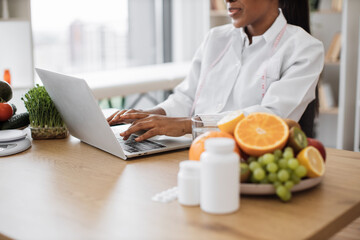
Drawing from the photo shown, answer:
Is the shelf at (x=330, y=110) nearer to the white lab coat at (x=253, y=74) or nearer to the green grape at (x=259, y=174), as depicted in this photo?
the white lab coat at (x=253, y=74)

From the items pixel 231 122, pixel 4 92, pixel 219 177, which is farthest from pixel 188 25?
→ pixel 219 177

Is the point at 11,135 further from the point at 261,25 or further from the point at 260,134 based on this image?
the point at 261,25

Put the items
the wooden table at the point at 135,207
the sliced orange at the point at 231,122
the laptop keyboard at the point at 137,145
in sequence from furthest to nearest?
1. the laptop keyboard at the point at 137,145
2. the sliced orange at the point at 231,122
3. the wooden table at the point at 135,207

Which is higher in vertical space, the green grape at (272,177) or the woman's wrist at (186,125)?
the green grape at (272,177)

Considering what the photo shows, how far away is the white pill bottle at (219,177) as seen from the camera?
3.12 ft

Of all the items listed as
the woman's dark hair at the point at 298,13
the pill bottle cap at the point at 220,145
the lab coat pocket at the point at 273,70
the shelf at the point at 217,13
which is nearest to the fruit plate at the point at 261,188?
the pill bottle cap at the point at 220,145

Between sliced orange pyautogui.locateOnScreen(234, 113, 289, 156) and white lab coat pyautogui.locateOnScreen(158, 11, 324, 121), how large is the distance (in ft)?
1.70

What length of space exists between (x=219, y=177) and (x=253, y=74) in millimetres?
1030

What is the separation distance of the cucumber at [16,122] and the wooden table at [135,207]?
10.4 inches

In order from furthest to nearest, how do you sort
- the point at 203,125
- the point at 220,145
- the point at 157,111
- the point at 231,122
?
the point at 157,111, the point at 203,125, the point at 231,122, the point at 220,145

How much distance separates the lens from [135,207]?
3.44ft

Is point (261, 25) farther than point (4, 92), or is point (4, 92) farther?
point (261, 25)

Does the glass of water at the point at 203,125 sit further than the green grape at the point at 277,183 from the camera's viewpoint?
Yes

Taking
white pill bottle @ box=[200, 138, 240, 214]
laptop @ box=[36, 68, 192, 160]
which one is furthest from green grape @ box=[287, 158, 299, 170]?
laptop @ box=[36, 68, 192, 160]
